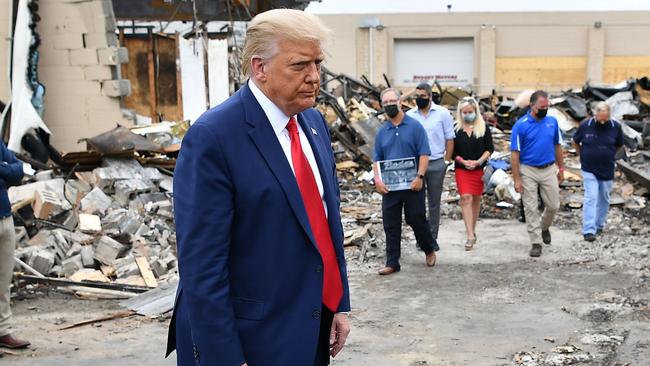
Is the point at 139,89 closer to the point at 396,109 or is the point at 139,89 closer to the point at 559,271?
the point at 396,109

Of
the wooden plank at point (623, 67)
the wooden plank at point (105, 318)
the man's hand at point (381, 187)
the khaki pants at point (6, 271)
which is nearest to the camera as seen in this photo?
the khaki pants at point (6, 271)

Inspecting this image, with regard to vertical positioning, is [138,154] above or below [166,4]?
below

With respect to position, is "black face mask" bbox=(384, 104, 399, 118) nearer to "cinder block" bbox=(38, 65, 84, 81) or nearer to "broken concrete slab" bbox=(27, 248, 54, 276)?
"broken concrete slab" bbox=(27, 248, 54, 276)

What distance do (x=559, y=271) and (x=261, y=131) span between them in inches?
263

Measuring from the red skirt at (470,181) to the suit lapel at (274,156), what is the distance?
714cm

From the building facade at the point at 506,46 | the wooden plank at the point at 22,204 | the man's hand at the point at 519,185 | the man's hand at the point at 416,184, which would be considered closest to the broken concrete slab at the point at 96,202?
the wooden plank at the point at 22,204

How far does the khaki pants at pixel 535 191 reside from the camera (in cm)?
937

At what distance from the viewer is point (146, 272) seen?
849 centimetres

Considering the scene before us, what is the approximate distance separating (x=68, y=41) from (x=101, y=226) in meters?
4.20

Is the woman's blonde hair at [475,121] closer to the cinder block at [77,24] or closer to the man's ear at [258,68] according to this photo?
the cinder block at [77,24]

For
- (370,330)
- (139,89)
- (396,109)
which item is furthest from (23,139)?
(370,330)

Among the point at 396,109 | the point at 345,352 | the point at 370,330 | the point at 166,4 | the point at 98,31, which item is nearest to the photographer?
the point at 345,352

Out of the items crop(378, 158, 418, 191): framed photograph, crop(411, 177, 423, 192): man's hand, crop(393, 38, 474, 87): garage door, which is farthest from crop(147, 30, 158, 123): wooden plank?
crop(393, 38, 474, 87): garage door

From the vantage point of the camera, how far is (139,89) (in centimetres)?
1547
